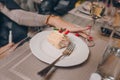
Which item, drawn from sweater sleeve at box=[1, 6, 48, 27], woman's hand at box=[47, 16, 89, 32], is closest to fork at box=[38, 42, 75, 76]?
woman's hand at box=[47, 16, 89, 32]

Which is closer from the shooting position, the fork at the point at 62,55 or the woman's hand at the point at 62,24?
the fork at the point at 62,55

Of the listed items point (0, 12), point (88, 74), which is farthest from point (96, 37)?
point (0, 12)

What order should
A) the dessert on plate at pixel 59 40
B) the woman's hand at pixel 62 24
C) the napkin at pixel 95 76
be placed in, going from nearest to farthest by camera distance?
the napkin at pixel 95 76
the dessert on plate at pixel 59 40
the woman's hand at pixel 62 24

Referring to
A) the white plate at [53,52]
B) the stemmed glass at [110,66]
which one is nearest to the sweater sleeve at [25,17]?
the white plate at [53,52]

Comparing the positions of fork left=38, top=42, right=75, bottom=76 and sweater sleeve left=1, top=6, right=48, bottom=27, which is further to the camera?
sweater sleeve left=1, top=6, right=48, bottom=27

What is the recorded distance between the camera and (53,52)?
0.75m

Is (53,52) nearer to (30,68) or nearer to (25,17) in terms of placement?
(30,68)

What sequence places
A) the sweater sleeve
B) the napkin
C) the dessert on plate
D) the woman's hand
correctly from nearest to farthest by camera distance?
the napkin
the dessert on plate
the woman's hand
the sweater sleeve

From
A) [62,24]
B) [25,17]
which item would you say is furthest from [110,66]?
[25,17]

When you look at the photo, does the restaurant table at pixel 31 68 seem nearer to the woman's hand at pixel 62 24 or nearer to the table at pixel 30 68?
the table at pixel 30 68

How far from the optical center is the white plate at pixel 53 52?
2.29 ft

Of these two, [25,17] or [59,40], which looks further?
[25,17]

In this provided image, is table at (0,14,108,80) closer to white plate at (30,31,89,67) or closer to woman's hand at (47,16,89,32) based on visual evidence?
white plate at (30,31,89,67)

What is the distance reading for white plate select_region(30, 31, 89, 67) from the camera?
0.70 metres
